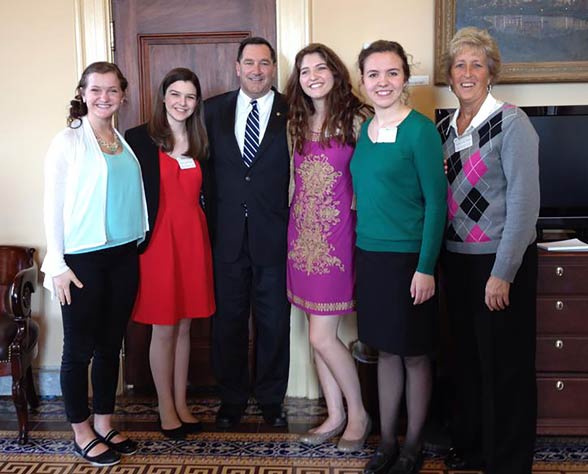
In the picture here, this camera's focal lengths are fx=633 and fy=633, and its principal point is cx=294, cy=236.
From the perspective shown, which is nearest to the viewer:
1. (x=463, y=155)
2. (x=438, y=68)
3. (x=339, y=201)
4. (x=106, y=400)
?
(x=463, y=155)

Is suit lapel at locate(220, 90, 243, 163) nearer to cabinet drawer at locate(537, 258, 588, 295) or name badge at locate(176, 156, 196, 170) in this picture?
name badge at locate(176, 156, 196, 170)

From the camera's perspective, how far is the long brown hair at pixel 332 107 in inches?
96.5

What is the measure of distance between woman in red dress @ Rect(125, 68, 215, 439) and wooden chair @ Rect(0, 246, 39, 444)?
0.56 metres

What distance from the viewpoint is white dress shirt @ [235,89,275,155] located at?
8.82 feet

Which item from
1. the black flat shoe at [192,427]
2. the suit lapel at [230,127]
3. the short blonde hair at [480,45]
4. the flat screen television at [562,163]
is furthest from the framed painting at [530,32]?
the black flat shoe at [192,427]

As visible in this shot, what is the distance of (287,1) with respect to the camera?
296cm

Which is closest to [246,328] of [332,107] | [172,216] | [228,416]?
[228,416]

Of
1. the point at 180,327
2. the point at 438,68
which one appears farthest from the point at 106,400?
the point at 438,68

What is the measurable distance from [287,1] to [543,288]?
1720 mm

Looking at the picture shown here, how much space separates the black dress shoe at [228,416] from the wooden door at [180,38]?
57.9 inches

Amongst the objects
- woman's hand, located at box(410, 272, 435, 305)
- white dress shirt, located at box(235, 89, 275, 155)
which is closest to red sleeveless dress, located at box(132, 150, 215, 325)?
white dress shirt, located at box(235, 89, 275, 155)

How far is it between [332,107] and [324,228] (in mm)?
475

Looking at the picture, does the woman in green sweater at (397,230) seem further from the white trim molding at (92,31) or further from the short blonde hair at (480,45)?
the white trim molding at (92,31)

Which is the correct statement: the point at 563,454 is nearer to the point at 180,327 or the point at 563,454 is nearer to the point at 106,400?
the point at 180,327
